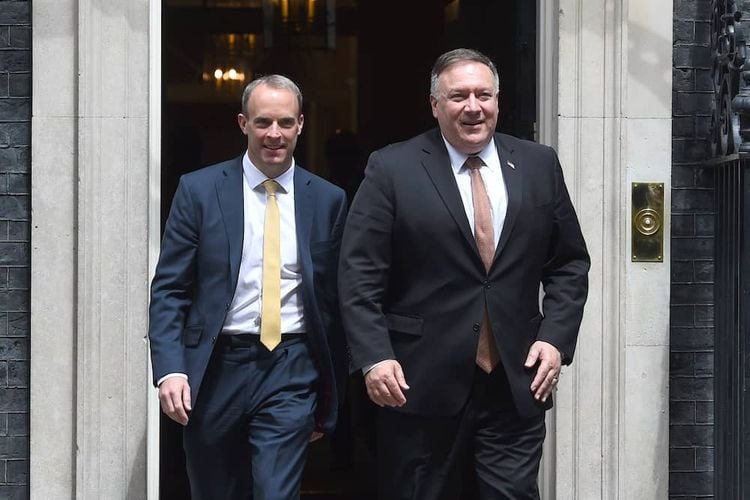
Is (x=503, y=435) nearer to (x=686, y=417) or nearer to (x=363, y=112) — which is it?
(x=686, y=417)

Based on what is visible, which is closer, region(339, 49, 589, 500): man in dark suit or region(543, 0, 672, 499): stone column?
region(339, 49, 589, 500): man in dark suit

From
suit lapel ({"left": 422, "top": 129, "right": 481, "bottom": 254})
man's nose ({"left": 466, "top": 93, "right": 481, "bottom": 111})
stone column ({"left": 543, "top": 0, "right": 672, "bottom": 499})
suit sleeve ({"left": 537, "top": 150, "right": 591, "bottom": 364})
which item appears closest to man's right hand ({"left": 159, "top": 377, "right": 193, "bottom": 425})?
suit lapel ({"left": 422, "top": 129, "right": 481, "bottom": 254})

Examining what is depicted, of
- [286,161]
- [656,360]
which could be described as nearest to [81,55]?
[286,161]

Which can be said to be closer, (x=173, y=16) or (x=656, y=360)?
(x=656, y=360)

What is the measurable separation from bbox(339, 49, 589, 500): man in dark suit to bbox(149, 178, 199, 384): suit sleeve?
0.56m

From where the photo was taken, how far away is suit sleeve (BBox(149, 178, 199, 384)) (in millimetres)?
4324

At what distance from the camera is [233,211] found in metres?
4.40

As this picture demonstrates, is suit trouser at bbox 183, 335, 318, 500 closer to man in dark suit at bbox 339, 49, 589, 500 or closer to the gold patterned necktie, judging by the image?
man in dark suit at bbox 339, 49, 589, 500

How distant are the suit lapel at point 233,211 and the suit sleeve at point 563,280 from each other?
3.38 ft

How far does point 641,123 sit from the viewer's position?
543 centimetres

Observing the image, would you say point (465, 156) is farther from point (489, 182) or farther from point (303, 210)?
point (303, 210)

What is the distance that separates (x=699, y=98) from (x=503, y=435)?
6.85 ft

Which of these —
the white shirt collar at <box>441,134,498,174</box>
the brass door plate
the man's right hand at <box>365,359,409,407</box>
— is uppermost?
the white shirt collar at <box>441,134,498,174</box>

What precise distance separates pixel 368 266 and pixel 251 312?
481mm
